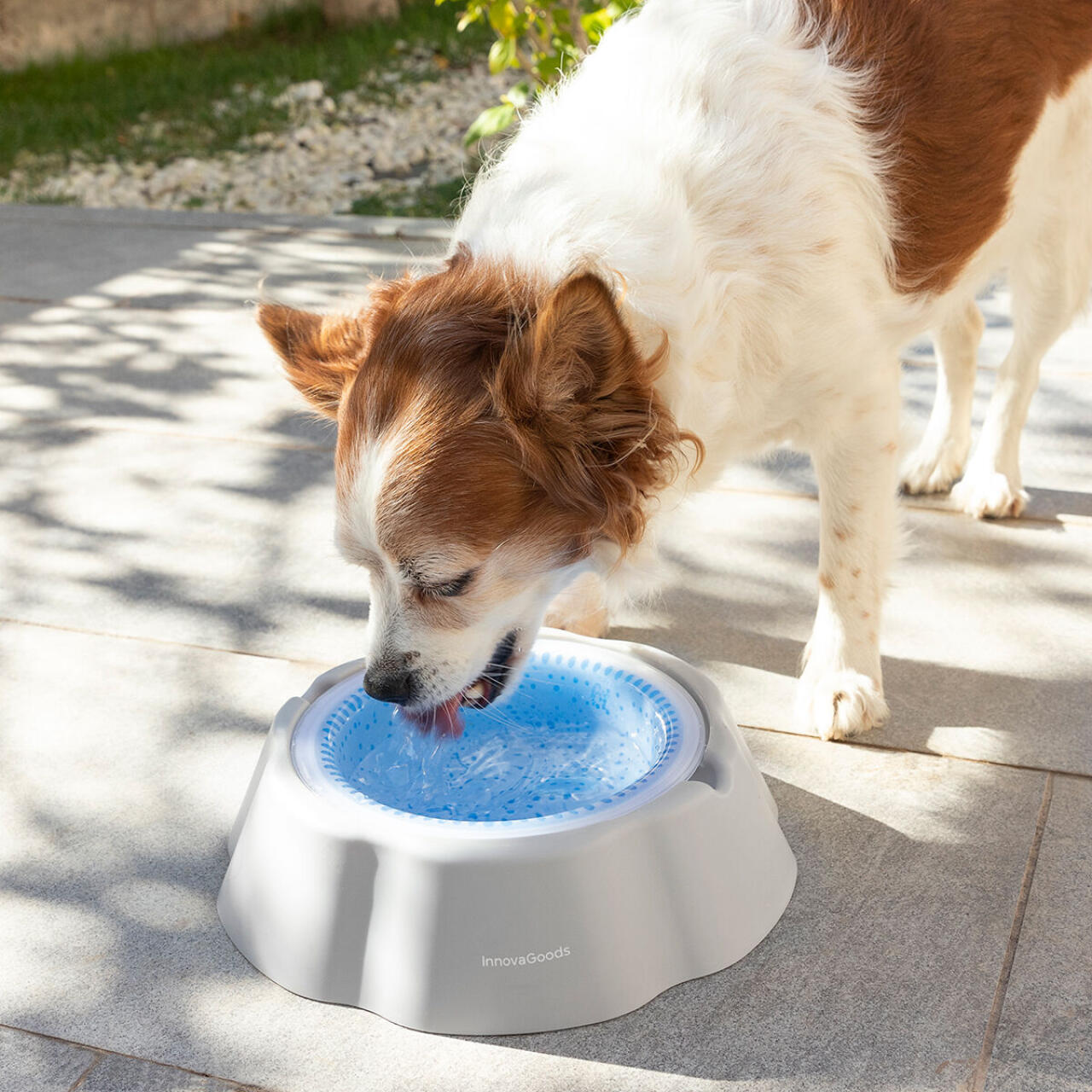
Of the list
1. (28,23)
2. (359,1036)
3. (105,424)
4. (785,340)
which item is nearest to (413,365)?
(785,340)

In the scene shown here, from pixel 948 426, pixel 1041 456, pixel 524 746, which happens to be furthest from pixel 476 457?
pixel 1041 456

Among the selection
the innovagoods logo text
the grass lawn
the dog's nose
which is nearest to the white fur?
the dog's nose

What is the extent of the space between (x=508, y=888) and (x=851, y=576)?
1.30 m

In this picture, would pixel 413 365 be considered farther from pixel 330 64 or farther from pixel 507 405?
pixel 330 64

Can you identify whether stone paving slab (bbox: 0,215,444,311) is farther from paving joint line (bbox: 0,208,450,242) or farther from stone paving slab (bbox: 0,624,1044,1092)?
stone paving slab (bbox: 0,624,1044,1092)

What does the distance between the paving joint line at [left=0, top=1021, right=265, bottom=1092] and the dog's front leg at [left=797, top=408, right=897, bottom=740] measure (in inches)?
58.5

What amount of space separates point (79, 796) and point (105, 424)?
227 centimetres

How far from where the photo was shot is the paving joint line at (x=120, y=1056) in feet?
6.96

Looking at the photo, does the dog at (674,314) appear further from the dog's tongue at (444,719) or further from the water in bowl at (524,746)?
the water in bowl at (524,746)

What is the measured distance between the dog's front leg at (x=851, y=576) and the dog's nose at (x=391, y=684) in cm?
102

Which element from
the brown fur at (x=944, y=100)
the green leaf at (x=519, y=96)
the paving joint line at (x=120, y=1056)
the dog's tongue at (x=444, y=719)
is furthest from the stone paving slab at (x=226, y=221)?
the paving joint line at (x=120, y=1056)

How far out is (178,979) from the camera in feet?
7.72

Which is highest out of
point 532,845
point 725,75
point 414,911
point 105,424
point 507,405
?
point 725,75

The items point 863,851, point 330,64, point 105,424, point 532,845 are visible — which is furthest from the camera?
point 330,64
